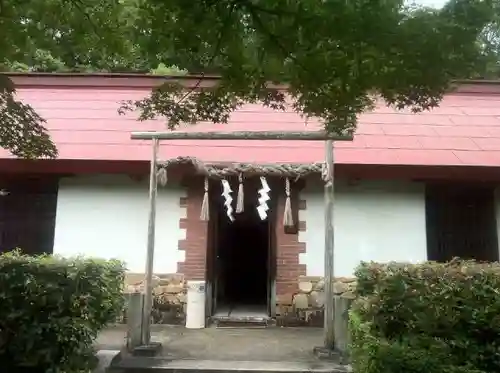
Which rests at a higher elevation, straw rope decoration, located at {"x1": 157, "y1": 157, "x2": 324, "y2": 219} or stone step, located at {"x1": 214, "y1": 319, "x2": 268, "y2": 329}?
straw rope decoration, located at {"x1": 157, "y1": 157, "x2": 324, "y2": 219}

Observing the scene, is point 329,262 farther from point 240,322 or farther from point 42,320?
point 42,320

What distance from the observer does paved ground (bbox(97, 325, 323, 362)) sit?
6.32 meters

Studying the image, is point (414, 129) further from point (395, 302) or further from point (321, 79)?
point (321, 79)

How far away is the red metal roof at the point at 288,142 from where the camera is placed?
8695mm

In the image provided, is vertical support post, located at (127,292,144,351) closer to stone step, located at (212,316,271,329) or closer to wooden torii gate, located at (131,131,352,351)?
wooden torii gate, located at (131,131,352,351)

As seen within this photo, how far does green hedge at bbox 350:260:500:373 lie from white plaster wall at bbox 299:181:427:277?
4.34m

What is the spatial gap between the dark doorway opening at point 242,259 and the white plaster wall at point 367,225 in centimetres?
78

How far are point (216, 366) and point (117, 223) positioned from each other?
378cm

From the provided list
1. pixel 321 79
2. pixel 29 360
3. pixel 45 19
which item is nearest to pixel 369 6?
pixel 321 79

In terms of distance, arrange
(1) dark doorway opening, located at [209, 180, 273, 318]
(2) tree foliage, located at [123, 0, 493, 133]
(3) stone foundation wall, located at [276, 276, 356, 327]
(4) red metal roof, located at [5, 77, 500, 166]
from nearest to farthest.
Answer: (2) tree foliage, located at [123, 0, 493, 133] < (3) stone foundation wall, located at [276, 276, 356, 327] < (4) red metal roof, located at [5, 77, 500, 166] < (1) dark doorway opening, located at [209, 180, 273, 318]

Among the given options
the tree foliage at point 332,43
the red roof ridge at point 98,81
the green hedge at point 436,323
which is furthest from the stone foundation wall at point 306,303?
the red roof ridge at point 98,81


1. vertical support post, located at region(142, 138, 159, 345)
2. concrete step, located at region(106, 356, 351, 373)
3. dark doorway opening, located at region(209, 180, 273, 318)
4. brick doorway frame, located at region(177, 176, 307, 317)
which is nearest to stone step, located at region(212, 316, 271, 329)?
brick doorway frame, located at region(177, 176, 307, 317)

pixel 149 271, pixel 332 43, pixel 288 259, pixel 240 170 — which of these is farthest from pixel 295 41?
pixel 288 259

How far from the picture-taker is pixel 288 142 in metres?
9.42
